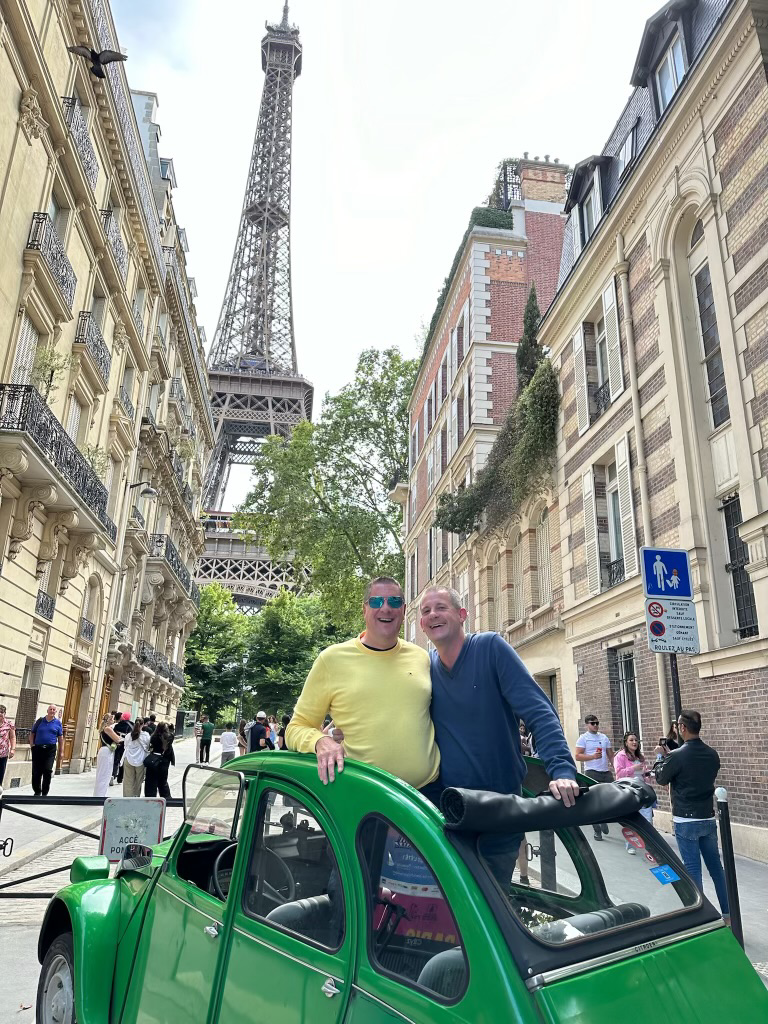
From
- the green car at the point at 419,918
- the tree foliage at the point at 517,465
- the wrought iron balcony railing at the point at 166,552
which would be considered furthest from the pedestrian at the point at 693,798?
the wrought iron balcony railing at the point at 166,552

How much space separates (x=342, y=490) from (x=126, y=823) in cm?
2997

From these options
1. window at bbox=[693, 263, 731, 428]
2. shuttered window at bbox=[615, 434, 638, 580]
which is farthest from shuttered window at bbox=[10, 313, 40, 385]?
window at bbox=[693, 263, 731, 428]

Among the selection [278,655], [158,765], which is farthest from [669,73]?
[278,655]

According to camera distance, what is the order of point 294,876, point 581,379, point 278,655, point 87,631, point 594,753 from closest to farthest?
point 294,876
point 594,753
point 581,379
point 87,631
point 278,655

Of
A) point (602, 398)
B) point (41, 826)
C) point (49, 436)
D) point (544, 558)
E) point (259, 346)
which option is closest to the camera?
point (41, 826)

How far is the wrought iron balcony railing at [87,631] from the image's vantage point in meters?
20.5

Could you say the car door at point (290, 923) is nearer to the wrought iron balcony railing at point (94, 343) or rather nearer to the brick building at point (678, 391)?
the brick building at point (678, 391)

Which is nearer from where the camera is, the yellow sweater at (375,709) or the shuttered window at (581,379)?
the yellow sweater at (375,709)

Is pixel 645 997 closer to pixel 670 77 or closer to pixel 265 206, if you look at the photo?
pixel 670 77

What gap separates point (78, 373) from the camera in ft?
59.4

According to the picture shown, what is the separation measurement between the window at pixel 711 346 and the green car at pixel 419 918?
9.73 metres

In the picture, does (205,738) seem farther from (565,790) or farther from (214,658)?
(214,658)

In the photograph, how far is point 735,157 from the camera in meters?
10.4

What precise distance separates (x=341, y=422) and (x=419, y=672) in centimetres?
3314
